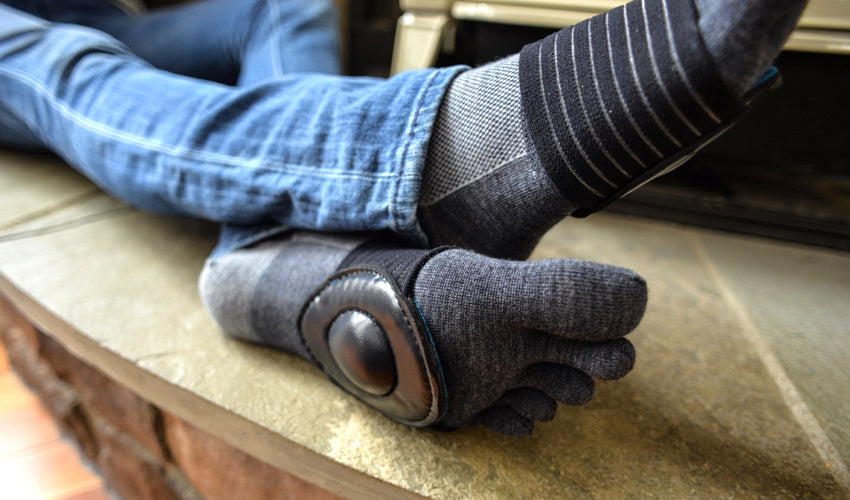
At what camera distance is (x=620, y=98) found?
0.95ft

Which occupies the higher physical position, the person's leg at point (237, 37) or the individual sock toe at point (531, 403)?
the person's leg at point (237, 37)

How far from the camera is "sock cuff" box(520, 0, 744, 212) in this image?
0.27 meters

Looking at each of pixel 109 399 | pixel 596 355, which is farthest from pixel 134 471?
pixel 596 355

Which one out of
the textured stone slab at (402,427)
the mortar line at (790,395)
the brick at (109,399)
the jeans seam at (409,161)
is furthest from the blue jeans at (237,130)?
the mortar line at (790,395)

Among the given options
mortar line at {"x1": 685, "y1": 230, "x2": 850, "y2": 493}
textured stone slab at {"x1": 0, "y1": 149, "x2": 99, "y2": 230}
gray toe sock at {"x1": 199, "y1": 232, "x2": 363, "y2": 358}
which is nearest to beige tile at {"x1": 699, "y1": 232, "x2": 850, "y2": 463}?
mortar line at {"x1": 685, "y1": 230, "x2": 850, "y2": 493}

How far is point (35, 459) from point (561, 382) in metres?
0.77

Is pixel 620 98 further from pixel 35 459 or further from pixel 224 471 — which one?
pixel 35 459

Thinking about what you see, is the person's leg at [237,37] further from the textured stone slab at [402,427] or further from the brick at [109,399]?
the brick at [109,399]

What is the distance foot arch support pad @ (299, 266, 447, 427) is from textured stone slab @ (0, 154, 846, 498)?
49mm

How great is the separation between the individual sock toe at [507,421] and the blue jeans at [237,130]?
15cm

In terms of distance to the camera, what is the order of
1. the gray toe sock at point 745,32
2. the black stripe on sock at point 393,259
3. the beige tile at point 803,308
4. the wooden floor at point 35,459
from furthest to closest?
1. the wooden floor at point 35,459
2. the beige tile at point 803,308
3. the black stripe on sock at point 393,259
4. the gray toe sock at point 745,32

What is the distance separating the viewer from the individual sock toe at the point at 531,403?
34 centimetres

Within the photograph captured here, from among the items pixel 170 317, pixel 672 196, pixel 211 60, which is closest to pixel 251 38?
pixel 211 60

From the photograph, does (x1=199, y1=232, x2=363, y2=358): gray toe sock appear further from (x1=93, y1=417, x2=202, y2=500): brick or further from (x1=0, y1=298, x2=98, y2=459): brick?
(x1=0, y1=298, x2=98, y2=459): brick
